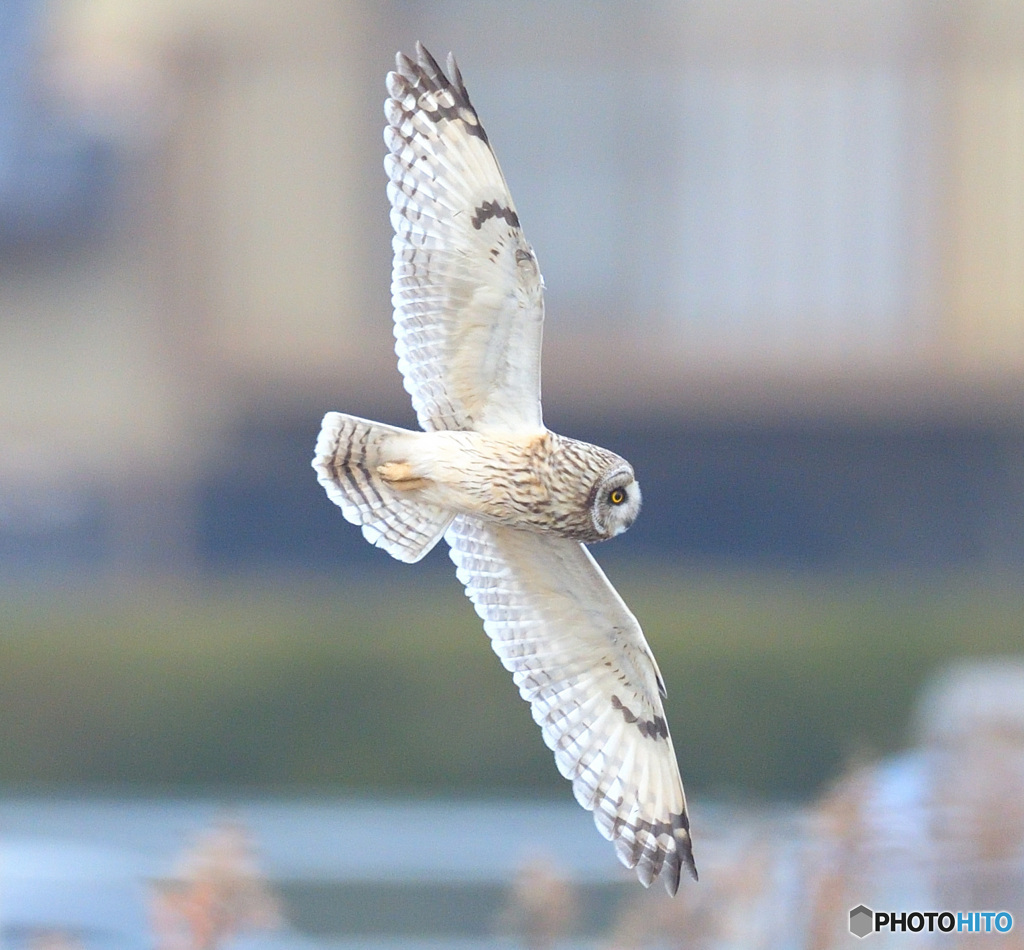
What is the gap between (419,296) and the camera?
12.0 feet

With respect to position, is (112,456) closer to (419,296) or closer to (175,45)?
(175,45)

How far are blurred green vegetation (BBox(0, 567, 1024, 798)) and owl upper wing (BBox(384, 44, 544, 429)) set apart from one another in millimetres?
6440

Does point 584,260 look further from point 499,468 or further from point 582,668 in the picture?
point 499,468

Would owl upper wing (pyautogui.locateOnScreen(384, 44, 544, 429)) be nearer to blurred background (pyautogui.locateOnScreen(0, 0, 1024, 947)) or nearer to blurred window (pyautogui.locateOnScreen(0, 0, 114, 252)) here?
blurred background (pyautogui.locateOnScreen(0, 0, 1024, 947))

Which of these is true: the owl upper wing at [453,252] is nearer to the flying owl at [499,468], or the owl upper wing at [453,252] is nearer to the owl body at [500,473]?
the flying owl at [499,468]

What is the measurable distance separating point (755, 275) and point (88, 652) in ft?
23.1

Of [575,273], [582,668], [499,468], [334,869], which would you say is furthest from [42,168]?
[499,468]

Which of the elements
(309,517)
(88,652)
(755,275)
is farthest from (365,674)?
(755,275)

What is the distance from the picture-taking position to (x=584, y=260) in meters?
15.6

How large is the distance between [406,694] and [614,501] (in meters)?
7.06

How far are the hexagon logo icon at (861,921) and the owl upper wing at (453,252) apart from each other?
1.35 meters

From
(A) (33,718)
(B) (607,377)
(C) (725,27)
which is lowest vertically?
(A) (33,718)

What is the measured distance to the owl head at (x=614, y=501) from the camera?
140 inches

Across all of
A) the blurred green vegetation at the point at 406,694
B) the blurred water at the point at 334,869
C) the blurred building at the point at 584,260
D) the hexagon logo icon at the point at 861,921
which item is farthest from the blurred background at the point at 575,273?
the hexagon logo icon at the point at 861,921
